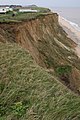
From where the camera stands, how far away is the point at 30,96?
26.8 ft

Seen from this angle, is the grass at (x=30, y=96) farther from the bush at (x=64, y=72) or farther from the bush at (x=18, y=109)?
the bush at (x=64, y=72)

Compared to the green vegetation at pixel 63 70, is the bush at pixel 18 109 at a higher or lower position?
higher

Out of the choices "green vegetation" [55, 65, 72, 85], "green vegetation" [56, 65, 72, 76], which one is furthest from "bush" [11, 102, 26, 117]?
"green vegetation" [56, 65, 72, 76]

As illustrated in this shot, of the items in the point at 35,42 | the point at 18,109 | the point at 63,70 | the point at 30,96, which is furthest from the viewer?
the point at 35,42

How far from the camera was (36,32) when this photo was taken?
28.1 meters

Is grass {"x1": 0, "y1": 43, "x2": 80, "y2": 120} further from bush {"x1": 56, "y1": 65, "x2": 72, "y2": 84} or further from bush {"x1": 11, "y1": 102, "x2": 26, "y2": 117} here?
bush {"x1": 56, "y1": 65, "x2": 72, "y2": 84}

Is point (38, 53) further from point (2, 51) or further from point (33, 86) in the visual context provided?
point (33, 86)

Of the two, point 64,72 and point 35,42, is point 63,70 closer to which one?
point 64,72

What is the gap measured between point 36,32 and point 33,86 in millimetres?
19557

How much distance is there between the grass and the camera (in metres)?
7.50

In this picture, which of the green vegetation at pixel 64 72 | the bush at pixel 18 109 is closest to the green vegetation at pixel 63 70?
the green vegetation at pixel 64 72

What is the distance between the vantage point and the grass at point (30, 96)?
7496mm

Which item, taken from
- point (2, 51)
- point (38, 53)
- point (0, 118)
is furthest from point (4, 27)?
point (0, 118)

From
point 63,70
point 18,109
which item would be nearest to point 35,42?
point 63,70
